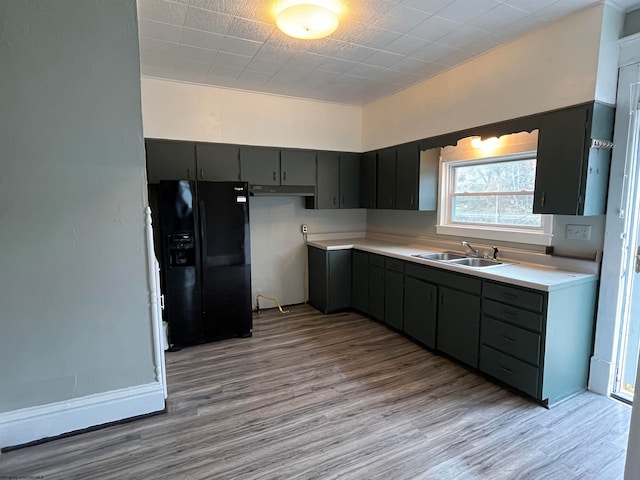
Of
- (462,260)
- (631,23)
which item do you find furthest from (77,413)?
(631,23)

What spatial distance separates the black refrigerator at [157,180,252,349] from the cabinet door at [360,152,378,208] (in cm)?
170

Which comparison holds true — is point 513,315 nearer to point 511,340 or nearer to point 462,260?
point 511,340

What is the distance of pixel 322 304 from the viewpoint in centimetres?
429

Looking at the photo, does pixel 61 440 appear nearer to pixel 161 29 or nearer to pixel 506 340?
pixel 161 29

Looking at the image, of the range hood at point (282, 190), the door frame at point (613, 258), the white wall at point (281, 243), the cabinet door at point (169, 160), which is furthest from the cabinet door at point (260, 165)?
the door frame at point (613, 258)

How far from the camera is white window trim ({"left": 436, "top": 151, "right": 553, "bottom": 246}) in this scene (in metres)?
2.82

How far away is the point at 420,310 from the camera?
3.23 metres

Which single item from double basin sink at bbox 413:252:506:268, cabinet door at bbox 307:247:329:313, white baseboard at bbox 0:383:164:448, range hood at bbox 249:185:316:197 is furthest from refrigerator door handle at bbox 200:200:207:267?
double basin sink at bbox 413:252:506:268

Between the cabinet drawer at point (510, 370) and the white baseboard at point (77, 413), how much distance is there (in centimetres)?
239

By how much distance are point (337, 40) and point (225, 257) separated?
2185mm

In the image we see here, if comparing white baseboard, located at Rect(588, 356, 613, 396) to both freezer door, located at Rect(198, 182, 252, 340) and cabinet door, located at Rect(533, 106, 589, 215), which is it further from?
freezer door, located at Rect(198, 182, 252, 340)

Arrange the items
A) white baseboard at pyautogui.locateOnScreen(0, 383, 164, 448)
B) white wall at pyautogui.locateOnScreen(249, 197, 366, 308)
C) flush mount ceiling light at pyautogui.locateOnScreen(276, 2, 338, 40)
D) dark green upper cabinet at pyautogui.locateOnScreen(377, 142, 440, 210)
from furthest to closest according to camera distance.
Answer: white wall at pyautogui.locateOnScreen(249, 197, 366, 308)
dark green upper cabinet at pyautogui.locateOnScreen(377, 142, 440, 210)
flush mount ceiling light at pyautogui.locateOnScreen(276, 2, 338, 40)
white baseboard at pyautogui.locateOnScreen(0, 383, 164, 448)

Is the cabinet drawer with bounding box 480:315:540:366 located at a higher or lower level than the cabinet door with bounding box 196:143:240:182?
lower

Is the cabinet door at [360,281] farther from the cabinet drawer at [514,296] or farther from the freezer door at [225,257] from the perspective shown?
the cabinet drawer at [514,296]
